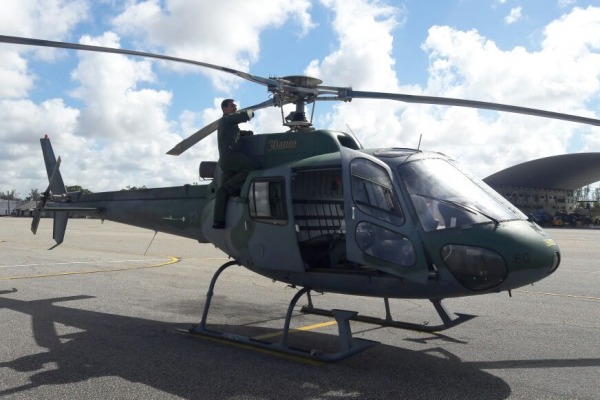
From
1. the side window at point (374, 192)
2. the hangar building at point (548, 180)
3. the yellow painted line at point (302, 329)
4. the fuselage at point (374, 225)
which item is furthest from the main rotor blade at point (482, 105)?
the hangar building at point (548, 180)

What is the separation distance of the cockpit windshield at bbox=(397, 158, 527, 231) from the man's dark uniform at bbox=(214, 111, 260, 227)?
2.47m

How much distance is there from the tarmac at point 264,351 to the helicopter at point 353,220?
0.44 metres

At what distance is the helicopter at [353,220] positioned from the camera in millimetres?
5477

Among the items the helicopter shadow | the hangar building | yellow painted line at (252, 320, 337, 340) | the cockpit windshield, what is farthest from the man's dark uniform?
the hangar building

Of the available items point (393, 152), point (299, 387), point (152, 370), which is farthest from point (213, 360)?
point (393, 152)

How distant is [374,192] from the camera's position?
6.10m

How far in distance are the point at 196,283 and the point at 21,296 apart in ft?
12.8

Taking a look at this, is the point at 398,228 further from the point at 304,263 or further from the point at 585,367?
the point at 585,367

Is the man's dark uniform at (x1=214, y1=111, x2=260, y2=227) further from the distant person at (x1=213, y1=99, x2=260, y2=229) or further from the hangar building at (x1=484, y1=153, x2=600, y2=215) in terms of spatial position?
the hangar building at (x1=484, y1=153, x2=600, y2=215)

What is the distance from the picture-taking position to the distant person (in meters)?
7.58

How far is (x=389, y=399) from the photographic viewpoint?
496 centimetres

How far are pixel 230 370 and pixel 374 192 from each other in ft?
8.44

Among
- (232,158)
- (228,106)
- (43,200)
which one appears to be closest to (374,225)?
(232,158)

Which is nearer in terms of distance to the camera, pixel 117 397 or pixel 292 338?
pixel 117 397
